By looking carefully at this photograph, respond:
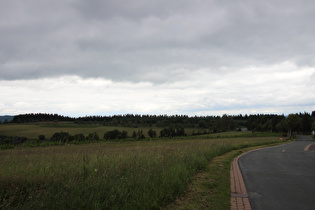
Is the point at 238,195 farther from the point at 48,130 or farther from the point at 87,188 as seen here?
the point at 48,130

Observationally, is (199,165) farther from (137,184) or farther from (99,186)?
(99,186)

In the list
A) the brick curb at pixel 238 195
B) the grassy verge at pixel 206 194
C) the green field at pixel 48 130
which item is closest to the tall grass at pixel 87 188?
the grassy verge at pixel 206 194

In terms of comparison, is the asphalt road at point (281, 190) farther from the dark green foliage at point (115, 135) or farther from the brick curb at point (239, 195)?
the dark green foliage at point (115, 135)

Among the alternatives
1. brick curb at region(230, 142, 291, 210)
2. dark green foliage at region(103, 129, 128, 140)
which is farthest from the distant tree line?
brick curb at region(230, 142, 291, 210)

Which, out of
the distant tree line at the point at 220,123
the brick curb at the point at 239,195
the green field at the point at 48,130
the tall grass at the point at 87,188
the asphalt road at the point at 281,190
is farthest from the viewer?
the distant tree line at the point at 220,123

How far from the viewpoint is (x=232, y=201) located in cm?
566

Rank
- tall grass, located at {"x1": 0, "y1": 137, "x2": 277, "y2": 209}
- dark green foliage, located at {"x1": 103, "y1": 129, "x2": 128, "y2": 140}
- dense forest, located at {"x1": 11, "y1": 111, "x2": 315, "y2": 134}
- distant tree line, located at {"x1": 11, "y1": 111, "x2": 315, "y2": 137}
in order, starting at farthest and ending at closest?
dense forest, located at {"x1": 11, "y1": 111, "x2": 315, "y2": 134}, distant tree line, located at {"x1": 11, "y1": 111, "x2": 315, "y2": 137}, dark green foliage, located at {"x1": 103, "y1": 129, "x2": 128, "y2": 140}, tall grass, located at {"x1": 0, "y1": 137, "x2": 277, "y2": 209}

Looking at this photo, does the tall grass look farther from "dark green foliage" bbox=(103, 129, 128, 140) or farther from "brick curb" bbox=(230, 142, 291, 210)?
"dark green foliage" bbox=(103, 129, 128, 140)

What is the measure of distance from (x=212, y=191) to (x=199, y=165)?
3.57 metres

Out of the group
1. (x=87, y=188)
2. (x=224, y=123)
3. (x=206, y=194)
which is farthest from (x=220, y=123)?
(x=87, y=188)

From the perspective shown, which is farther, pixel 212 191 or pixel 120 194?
pixel 212 191

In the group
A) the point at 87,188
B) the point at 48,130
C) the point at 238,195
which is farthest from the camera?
the point at 48,130

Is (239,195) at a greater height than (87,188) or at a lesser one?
lesser

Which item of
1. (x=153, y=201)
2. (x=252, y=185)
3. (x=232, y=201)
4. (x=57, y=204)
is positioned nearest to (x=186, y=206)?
(x=153, y=201)
